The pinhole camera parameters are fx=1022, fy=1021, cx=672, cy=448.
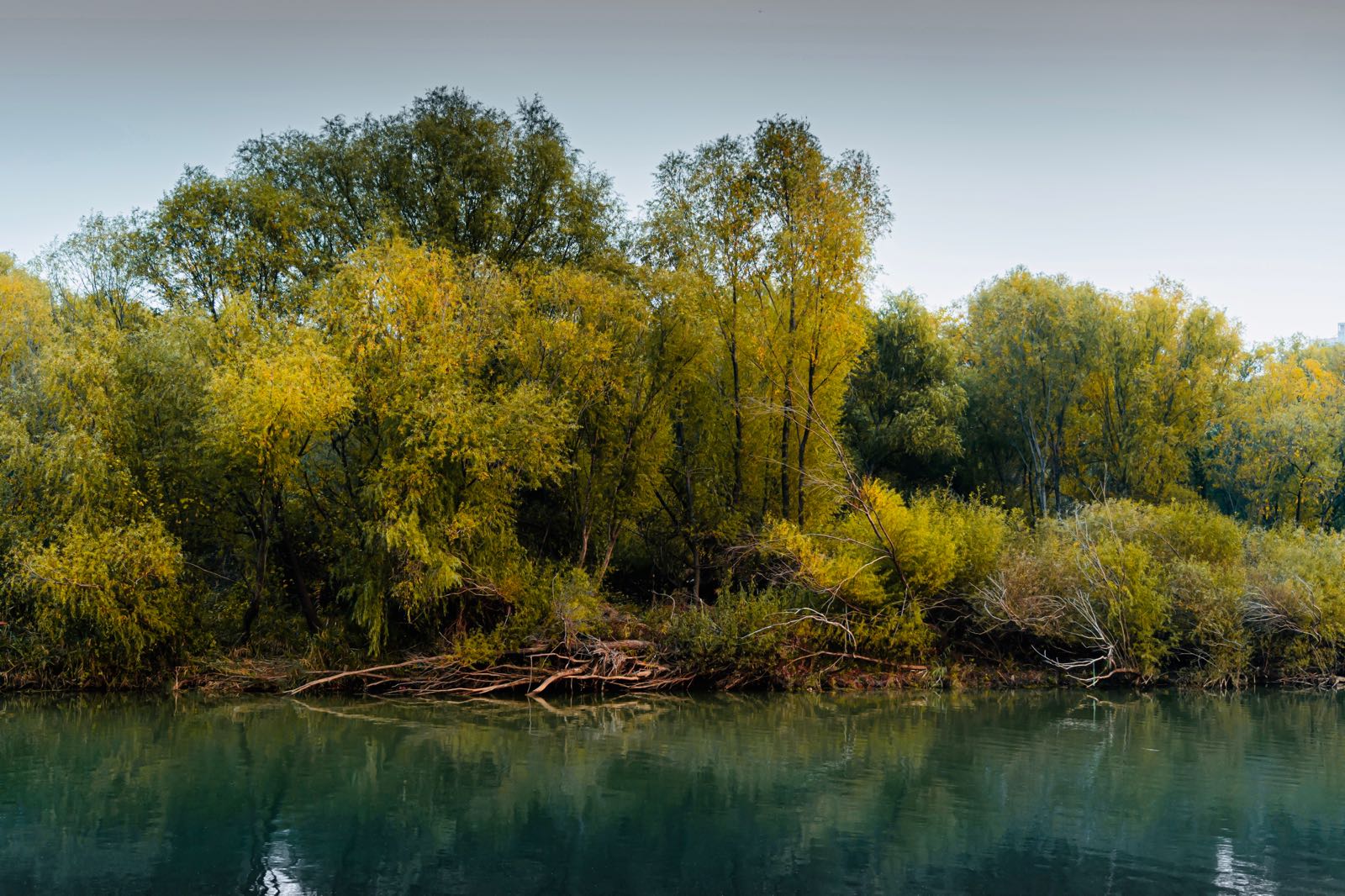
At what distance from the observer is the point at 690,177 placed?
35000mm

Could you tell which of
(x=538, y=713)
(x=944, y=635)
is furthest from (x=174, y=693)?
(x=944, y=635)

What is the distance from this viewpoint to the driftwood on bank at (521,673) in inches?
1099

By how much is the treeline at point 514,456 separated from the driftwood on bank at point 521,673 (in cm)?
56

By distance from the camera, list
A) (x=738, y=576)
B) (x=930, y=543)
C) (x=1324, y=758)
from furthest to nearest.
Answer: (x=738, y=576) < (x=930, y=543) < (x=1324, y=758)

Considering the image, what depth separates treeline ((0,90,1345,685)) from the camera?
26.9m

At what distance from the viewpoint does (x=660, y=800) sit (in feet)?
52.7

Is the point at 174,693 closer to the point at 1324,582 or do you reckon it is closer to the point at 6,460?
the point at 6,460

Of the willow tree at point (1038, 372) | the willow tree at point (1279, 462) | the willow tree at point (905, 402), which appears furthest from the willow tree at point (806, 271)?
the willow tree at point (1279, 462)

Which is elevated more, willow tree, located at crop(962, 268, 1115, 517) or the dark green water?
willow tree, located at crop(962, 268, 1115, 517)

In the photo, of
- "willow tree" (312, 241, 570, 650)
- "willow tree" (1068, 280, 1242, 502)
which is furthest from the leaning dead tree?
"willow tree" (1068, 280, 1242, 502)

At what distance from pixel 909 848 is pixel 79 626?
2230 cm

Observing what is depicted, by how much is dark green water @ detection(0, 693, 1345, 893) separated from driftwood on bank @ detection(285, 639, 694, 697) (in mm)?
2255

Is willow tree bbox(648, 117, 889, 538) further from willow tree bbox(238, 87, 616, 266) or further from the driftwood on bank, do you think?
the driftwood on bank

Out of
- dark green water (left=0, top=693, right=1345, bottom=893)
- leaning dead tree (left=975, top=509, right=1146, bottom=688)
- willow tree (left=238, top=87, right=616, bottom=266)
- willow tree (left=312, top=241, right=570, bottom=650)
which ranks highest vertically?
willow tree (left=238, top=87, right=616, bottom=266)
